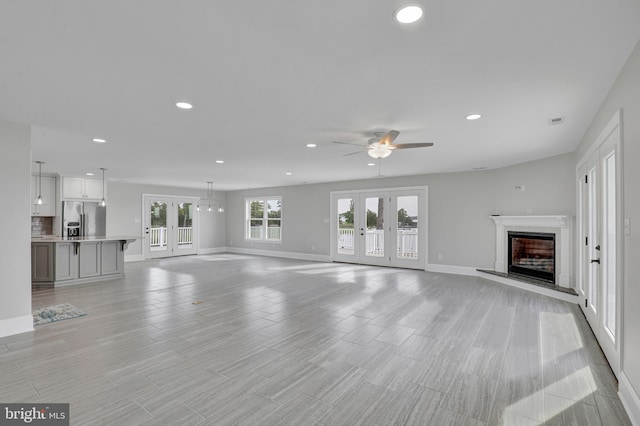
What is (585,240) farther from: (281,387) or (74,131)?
(74,131)

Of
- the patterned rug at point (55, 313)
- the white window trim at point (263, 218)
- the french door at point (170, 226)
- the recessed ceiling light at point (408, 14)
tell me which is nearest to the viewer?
the recessed ceiling light at point (408, 14)

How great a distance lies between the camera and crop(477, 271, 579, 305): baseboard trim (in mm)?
5041

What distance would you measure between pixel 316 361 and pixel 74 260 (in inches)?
239

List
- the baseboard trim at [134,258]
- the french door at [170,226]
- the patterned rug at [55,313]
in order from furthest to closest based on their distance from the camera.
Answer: the french door at [170,226]
the baseboard trim at [134,258]
the patterned rug at [55,313]

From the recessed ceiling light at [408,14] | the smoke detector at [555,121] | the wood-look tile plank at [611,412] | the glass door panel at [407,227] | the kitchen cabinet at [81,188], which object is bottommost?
the wood-look tile plank at [611,412]

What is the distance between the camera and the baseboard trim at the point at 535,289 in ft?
16.5

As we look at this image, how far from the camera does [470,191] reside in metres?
7.35

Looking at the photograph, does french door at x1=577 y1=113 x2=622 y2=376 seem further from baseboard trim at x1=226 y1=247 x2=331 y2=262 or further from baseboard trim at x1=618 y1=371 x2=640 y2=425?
baseboard trim at x1=226 y1=247 x2=331 y2=262

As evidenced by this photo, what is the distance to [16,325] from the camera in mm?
3709

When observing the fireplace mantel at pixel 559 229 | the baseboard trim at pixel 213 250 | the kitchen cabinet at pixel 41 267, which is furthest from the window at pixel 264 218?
the fireplace mantel at pixel 559 229

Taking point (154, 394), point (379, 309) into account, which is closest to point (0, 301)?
point (154, 394)

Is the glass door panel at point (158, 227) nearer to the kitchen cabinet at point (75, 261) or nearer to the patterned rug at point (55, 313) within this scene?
the kitchen cabinet at point (75, 261)

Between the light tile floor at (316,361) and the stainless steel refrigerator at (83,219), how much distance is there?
3586 mm

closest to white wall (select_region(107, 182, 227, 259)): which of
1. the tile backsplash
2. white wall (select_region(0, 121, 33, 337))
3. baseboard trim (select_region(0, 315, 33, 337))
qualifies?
the tile backsplash
